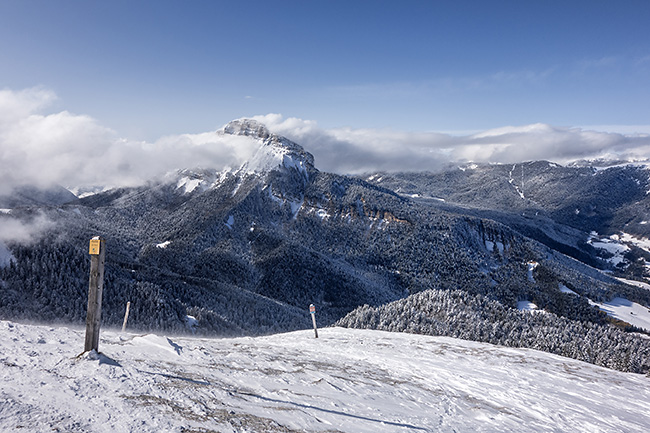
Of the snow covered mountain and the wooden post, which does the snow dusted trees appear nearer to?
the snow covered mountain

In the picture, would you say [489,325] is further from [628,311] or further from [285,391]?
[628,311]

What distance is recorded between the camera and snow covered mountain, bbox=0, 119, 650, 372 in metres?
50.7

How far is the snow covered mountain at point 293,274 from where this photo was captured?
166 ft

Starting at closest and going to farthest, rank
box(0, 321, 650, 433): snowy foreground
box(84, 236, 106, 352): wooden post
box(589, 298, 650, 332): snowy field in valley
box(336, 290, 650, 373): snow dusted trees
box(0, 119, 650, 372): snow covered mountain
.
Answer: box(0, 321, 650, 433): snowy foreground → box(84, 236, 106, 352): wooden post → box(336, 290, 650, 373): snow dusted trees → box(0, 119, 650, 372): snow covered mountain → box(589, 298, 650, 332): snowy field in valley

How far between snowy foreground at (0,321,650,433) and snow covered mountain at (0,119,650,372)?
48.1ft

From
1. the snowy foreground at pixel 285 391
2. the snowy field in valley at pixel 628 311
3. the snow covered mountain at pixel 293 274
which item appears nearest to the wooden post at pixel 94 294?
the snowy foreground at pixel 285 391

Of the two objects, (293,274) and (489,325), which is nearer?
(489,325)

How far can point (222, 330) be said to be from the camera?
67.2 m

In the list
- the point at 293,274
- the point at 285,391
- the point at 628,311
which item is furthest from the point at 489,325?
the point at 628,311

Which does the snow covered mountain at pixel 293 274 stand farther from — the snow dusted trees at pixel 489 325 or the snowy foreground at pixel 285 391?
the snowy foreground at pixel 285 391

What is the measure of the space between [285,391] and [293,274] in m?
132

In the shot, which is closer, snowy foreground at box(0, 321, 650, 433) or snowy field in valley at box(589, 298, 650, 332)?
snowy foreground at box(0, 321, 650, 433)

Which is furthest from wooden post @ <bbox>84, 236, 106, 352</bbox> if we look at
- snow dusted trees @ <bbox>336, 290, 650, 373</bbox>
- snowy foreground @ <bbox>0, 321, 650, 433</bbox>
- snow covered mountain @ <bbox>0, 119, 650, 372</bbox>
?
snow covered mountain @ <bbox>0, 119, 650, 372</bbox>

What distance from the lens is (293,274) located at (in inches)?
5546
